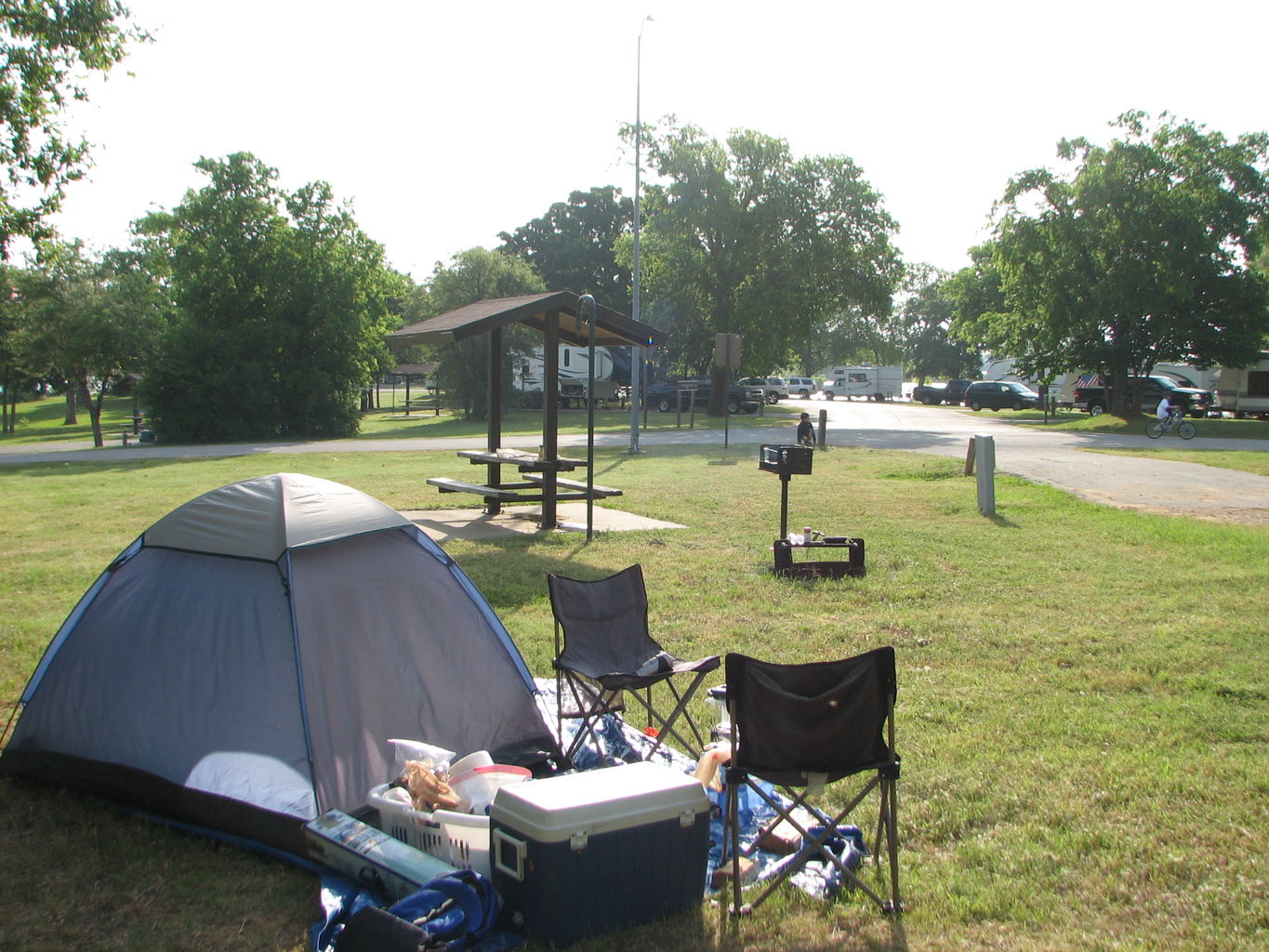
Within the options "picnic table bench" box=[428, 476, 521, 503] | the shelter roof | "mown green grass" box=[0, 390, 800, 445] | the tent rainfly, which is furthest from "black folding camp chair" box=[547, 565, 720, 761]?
"mown green grass" box=[0, 390, 800, 445]

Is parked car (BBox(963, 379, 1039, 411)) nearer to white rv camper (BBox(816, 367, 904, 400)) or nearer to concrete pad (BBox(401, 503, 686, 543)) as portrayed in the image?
white rv camper (BBox(816, 367, 904, 400))

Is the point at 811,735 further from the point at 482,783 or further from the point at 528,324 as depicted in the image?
the point at 528,324

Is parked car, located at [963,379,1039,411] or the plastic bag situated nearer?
the plastic bag

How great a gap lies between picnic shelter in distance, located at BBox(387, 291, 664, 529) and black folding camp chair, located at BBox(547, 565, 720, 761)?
530cm

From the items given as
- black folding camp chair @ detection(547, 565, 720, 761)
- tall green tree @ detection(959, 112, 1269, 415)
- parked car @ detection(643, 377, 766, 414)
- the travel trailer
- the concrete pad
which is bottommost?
the concrete pad

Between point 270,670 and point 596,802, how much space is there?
1.82 metres

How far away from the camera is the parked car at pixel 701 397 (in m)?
40.4

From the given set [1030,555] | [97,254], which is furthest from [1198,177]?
[97,254]

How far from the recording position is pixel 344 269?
3133 cm

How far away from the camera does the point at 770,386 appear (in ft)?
184

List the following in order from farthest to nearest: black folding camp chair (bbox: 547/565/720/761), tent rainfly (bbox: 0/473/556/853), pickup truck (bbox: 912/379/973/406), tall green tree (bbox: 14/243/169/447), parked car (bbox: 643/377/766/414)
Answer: pickup truck (bbox: 912/379/973/406), parked car (bbox: 643/377/766/414), tall green tree (bbox: 14/243/169/447), black folding camp chair (bbox: 547/565/720/761), tent rainfly (bbox: 0/473/556/853)

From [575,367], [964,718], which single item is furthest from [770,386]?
[964,718]

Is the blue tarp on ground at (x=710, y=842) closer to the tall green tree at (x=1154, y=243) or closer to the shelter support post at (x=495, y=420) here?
the shelter support post at (x=495, y=420)

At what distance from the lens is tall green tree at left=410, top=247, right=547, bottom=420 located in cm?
3775
